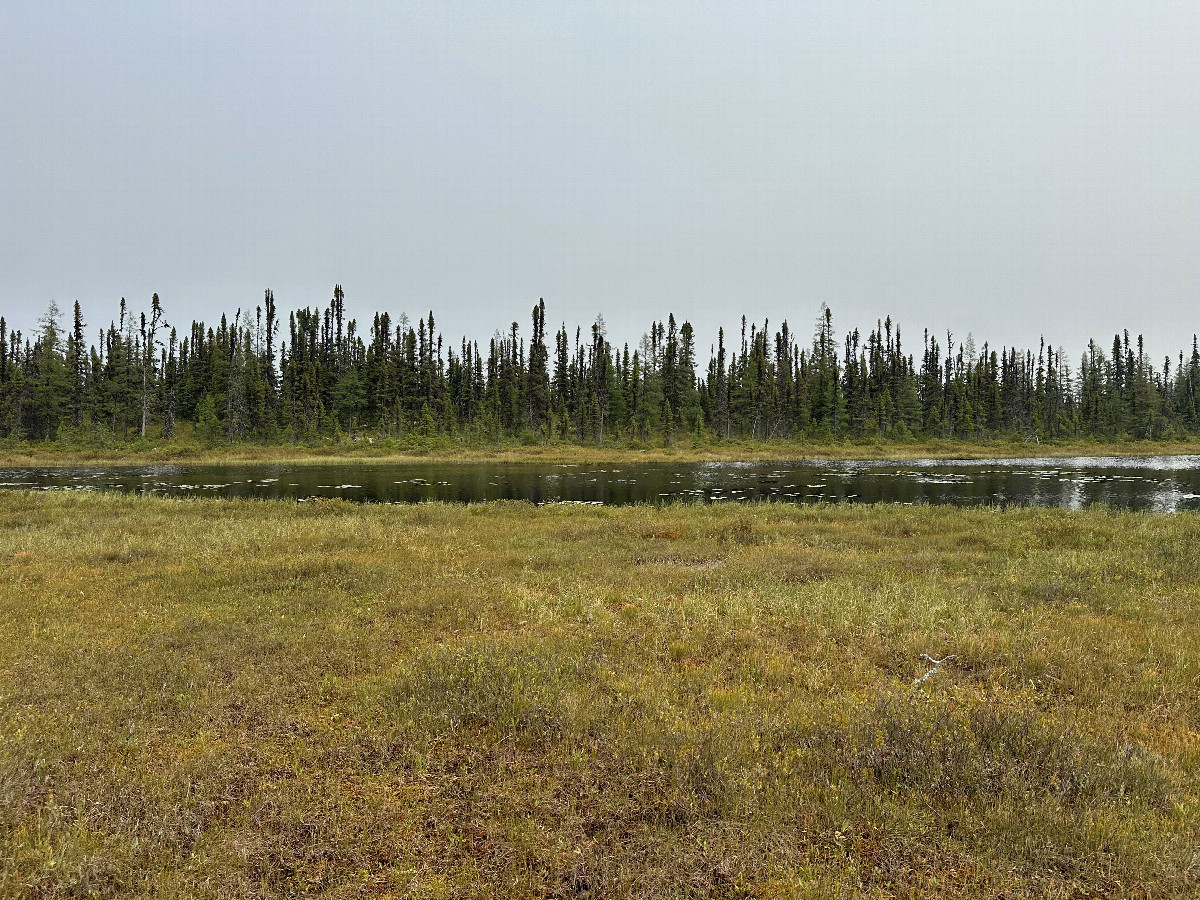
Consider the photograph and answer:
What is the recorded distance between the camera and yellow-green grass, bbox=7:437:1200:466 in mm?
68625

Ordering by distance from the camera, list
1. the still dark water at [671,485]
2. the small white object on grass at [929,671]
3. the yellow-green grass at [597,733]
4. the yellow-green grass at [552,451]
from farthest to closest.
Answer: the yellow-green grass at [552,451] → the still dark water at [671,485] → the small white object on grass at [929,671] → the yellow-green grass at [597,733]

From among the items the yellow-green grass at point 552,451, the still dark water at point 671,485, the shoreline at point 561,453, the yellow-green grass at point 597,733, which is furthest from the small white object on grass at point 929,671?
the shoreline at point 561,453

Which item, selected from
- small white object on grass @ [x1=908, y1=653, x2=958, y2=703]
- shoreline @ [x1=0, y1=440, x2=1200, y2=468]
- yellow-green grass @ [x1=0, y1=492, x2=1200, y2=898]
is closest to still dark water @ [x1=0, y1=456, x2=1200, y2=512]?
shoreline @ [x1=0, y1=440, x2=1200, y2=468]

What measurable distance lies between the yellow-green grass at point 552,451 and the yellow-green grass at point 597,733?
5684 cm

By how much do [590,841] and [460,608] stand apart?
7.05 metres

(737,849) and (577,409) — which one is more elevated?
(577,409)

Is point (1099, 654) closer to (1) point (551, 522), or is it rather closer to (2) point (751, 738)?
(2) point (751, 738)

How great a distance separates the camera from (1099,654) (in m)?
8.76

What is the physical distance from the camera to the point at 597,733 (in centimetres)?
641

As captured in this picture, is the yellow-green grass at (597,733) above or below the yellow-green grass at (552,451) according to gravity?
below

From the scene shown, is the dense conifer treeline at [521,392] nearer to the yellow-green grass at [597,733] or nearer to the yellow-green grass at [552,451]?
the yellow-green grass at [552,451]

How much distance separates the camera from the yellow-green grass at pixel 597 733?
175 inches

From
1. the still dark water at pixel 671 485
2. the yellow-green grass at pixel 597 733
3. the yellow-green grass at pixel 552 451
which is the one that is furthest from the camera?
the yellow-green grass at pixel 552 451

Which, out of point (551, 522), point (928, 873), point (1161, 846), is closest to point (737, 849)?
point (928, 873)
